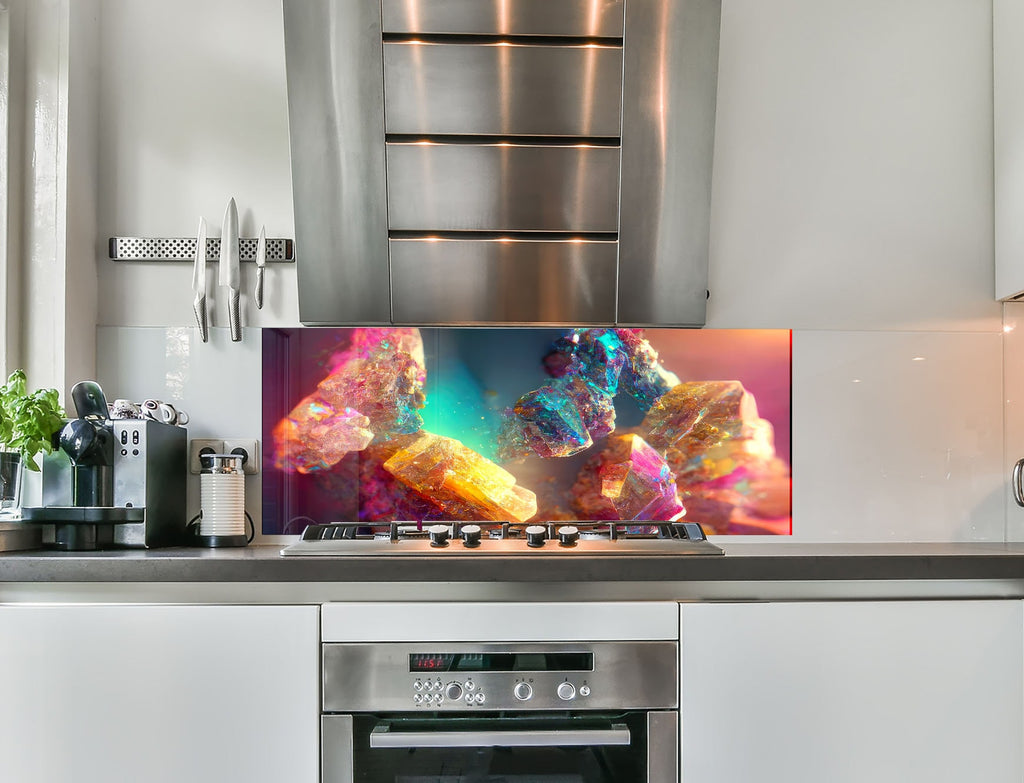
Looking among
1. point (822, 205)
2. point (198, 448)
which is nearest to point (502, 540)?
point (198, 448)

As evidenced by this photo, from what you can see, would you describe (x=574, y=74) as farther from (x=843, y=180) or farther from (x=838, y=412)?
(x=838, y=412)

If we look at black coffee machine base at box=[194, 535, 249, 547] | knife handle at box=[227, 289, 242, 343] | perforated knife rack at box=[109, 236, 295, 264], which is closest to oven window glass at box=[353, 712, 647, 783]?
black coffee machine base at box=[194, 535, 249, 547]

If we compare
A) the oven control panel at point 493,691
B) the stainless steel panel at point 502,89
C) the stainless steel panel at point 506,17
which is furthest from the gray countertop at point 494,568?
the stainless steel panel at point 506,17

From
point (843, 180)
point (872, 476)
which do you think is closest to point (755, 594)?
point (872, 476)

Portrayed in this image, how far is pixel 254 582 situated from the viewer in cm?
149

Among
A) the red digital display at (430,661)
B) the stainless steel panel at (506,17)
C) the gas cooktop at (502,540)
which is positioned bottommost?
the red digital display at (430,661)

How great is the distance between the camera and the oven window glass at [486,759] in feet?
4.83

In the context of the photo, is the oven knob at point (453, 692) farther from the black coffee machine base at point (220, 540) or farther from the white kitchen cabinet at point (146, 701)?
the black coffee machine base at point (220, 540)

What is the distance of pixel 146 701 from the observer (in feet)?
4.84

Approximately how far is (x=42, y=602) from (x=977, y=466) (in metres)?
2.17

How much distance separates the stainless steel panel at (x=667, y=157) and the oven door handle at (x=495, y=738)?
0.95 metres

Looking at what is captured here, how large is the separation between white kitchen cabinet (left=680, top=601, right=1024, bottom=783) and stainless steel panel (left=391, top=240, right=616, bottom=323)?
0.79m

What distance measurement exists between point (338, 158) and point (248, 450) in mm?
757

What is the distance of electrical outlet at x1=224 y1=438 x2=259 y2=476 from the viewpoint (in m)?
2.04
